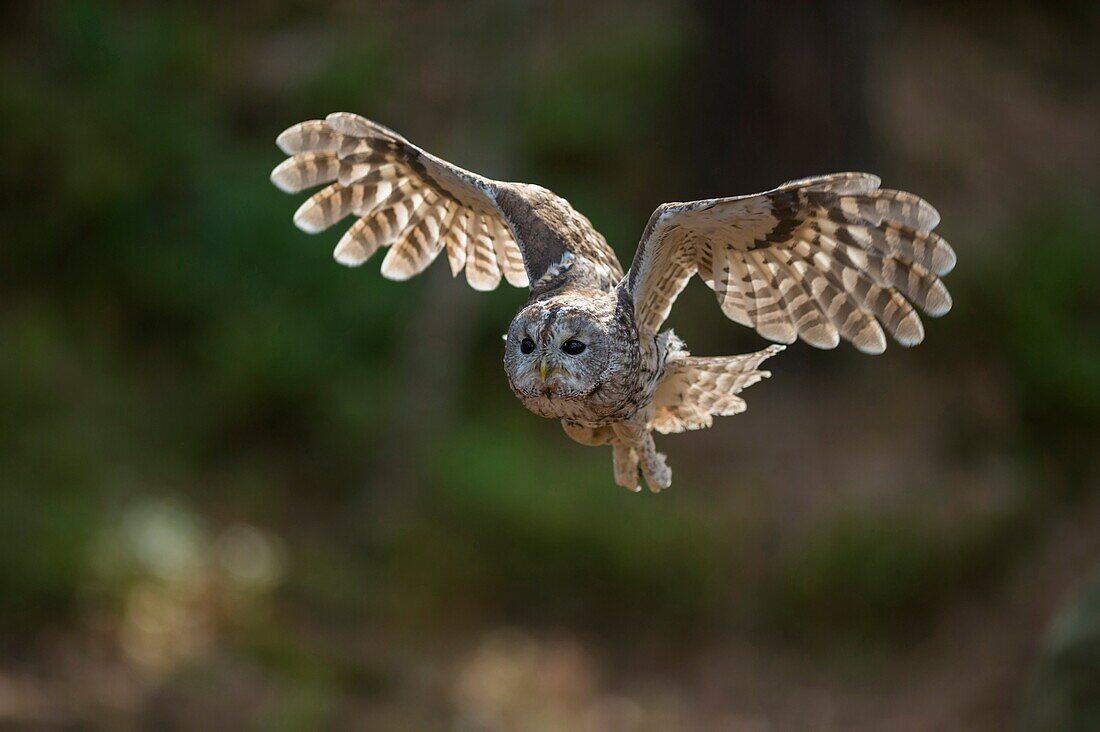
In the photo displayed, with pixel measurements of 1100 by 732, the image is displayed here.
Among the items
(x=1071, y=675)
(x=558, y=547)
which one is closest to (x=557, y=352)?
(x=1071, y=675)

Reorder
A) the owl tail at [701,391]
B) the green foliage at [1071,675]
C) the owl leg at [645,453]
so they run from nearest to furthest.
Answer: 1. the owl leg at [645,453]
2. the owl tail at [701,391]
3. the green foliage at [1071,675]

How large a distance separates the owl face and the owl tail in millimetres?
696

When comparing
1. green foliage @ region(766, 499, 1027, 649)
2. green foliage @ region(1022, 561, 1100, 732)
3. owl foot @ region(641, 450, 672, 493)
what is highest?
green foliage @ region(766, 499, 1027, 649)

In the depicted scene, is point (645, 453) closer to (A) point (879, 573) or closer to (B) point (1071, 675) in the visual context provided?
(B) point (1071, 675)

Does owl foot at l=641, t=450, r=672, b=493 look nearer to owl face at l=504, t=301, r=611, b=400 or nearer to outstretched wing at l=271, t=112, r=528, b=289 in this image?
owl face at l=504, t=301, r=611, b=400

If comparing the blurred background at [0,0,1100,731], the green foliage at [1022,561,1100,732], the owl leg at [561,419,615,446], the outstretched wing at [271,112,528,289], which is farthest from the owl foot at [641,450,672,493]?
the blurred background at [0,0,1100,731]

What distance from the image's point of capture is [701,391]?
382 centimetres

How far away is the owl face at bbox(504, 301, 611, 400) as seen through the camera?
2969mm

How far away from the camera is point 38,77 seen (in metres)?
10.4

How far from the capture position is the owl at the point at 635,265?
120 inches

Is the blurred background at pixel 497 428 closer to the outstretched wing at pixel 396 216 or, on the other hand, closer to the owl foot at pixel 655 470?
the outstretched wing at pixel 396 216

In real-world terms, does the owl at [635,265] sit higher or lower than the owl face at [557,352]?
higher

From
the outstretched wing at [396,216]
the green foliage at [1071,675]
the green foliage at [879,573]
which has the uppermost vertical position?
the green foliage at [879,573]

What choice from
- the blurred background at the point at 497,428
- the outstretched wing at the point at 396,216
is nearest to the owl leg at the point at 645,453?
the outstretched wing at the point at 396,216
